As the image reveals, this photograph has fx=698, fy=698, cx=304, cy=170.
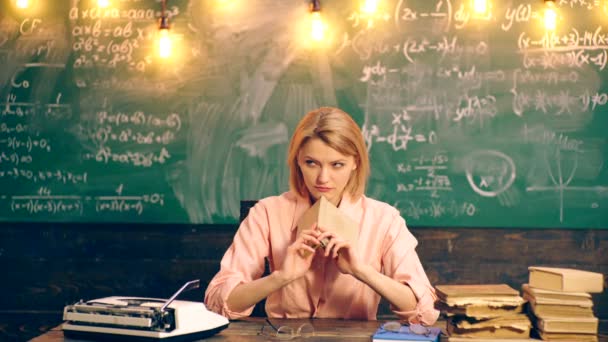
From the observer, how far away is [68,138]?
13.7 ft

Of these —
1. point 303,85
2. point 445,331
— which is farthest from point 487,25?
point 445,331

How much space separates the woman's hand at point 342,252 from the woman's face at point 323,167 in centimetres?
26

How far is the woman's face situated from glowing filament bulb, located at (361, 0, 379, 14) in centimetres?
198

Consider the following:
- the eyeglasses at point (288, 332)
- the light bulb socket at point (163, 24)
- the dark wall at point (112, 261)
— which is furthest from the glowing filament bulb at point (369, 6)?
the eyeglasses at point (288, 332)

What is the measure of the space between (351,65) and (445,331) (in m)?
2.34

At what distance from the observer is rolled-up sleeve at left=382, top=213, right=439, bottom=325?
2195mm

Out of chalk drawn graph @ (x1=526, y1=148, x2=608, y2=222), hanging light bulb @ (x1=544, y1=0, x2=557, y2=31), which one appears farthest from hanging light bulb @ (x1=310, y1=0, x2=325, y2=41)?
chalk drawn graph @ (x1=526, y1=148, x2=608, y2=222)

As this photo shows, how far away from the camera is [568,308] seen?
5.99 feet

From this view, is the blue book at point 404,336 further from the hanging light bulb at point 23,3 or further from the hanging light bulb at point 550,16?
the hanging light bulb at point 23,3

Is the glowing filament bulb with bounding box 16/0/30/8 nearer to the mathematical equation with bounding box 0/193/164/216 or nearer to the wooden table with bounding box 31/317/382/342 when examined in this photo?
the mathematical equation with bounding box 0/193/164/216

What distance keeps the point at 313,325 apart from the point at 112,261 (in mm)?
2392

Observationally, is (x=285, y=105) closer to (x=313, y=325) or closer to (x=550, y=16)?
(x=550, y=16)

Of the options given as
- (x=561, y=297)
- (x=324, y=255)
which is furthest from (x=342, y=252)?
(x=561, y=297)

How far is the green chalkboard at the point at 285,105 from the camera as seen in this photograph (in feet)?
13.3
